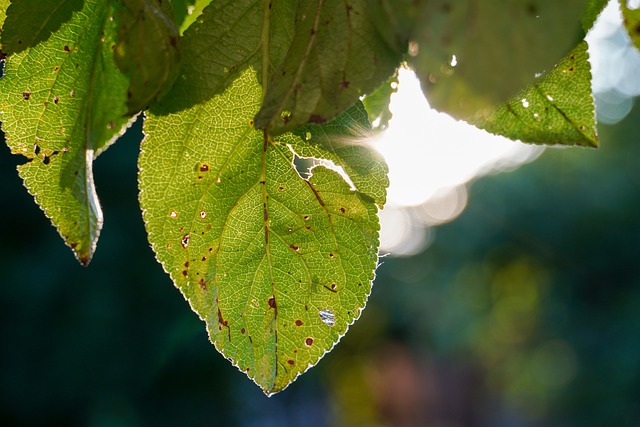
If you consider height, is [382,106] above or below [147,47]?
below

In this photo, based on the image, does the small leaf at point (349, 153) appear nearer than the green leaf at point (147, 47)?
No

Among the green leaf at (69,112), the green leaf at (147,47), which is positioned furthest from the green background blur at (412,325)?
the green leaf at (147,47)

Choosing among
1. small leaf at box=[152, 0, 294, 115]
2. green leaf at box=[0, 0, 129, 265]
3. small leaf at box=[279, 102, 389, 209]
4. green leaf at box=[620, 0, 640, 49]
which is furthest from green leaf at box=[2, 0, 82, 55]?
green leaf at box=[620, 0, 640, 49]

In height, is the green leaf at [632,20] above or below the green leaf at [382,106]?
above

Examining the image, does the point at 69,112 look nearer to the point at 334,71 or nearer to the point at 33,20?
the point at 33,20

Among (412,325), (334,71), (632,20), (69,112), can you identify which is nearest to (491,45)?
(334,71)

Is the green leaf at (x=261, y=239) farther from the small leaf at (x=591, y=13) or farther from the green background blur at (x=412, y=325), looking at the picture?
the green background blur at (x=412, y=325)

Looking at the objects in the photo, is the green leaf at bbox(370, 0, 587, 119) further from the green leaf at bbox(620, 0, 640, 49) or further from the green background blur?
the green background blur
